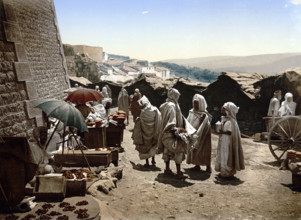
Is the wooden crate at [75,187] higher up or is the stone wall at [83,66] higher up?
the stone wall at [83,66]

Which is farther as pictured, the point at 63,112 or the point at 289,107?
the point at 289,107

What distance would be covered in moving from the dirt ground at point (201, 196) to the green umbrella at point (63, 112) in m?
1.44

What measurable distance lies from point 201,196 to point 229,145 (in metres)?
1.70

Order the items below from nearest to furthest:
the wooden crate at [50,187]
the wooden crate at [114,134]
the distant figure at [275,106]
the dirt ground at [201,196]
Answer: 1. the wooden crate at [50,187]
2. the dirt ground at [201,196]
3. the wooden crate at [114,134]
4. the distant figure at [275,106]

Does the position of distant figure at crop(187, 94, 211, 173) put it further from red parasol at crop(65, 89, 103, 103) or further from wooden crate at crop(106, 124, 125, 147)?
red parasol at crop(65, 89, 103, 103)

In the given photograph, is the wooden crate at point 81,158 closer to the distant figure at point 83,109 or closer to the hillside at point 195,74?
the distant figure at point 83,109

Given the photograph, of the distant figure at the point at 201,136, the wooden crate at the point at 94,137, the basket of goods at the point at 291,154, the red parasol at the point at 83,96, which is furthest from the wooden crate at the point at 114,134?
the basket of goods at the point at 291,154

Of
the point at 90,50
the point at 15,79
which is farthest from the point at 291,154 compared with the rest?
the point at 90,50

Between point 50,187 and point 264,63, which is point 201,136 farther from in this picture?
point 264,63

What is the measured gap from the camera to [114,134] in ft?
27.8

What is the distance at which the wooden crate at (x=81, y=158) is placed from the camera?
19.5 feet

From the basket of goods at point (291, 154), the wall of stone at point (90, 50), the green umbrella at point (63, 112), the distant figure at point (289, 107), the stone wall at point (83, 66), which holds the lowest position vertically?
the basket of goods at point (291, 154)

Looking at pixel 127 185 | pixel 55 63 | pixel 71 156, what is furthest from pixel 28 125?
pixel 55 63

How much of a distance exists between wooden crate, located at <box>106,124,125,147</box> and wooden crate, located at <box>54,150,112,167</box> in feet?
6.60
